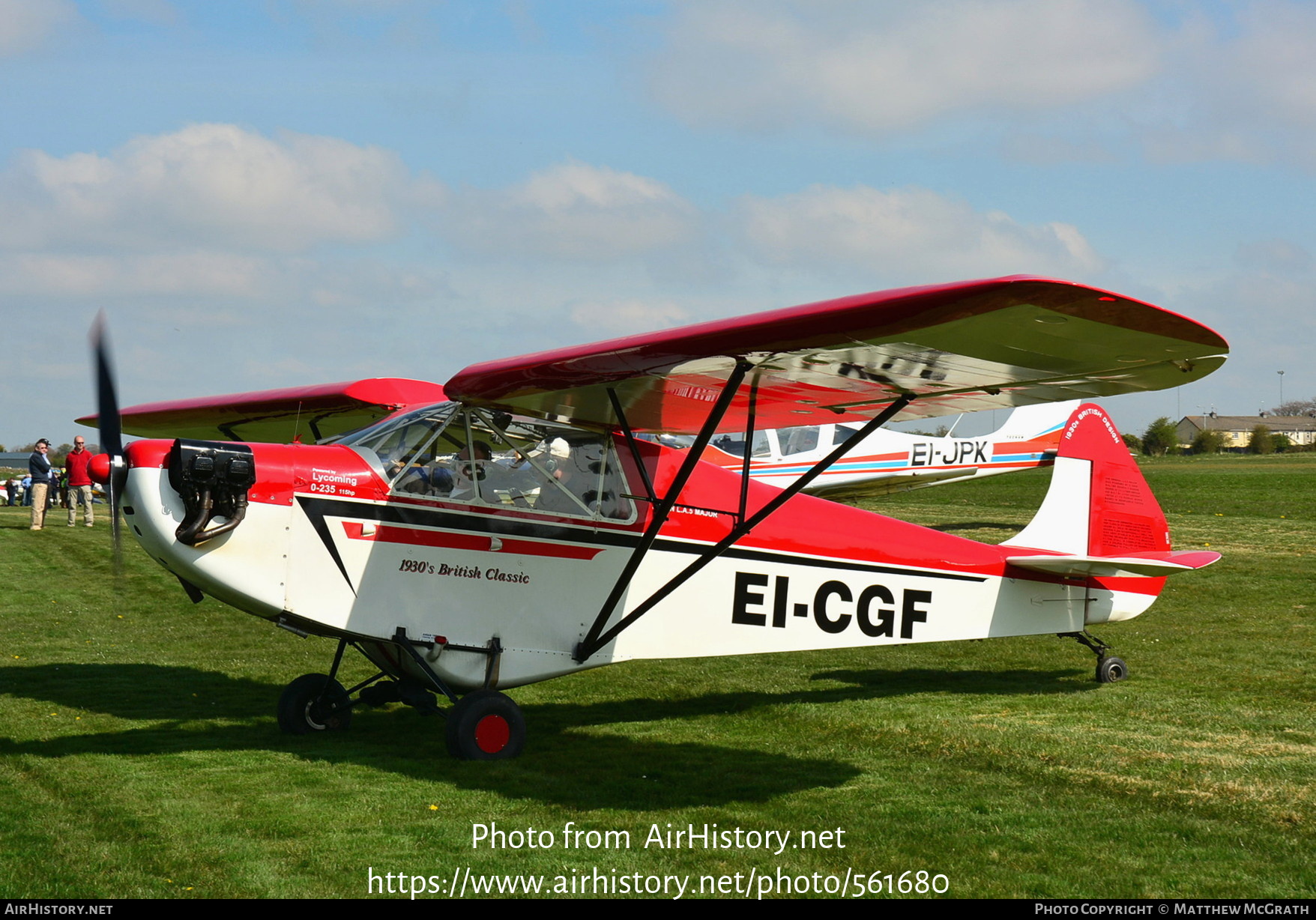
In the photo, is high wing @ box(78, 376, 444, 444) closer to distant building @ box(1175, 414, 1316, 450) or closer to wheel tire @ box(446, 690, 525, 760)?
wheel tire @ box(446, 690, 525, 760)

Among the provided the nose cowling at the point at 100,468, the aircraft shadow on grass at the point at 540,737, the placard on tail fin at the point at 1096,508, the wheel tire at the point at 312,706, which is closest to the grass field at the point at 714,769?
the aircraft shadow on grass at the point at 540,737

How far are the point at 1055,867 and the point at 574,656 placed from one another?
3.42 meters

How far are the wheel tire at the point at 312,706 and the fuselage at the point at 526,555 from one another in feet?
1.53

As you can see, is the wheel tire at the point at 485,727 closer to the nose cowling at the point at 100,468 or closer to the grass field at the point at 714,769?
the grass field at the point at 714,769

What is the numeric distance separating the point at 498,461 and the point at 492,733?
1699 millimetres

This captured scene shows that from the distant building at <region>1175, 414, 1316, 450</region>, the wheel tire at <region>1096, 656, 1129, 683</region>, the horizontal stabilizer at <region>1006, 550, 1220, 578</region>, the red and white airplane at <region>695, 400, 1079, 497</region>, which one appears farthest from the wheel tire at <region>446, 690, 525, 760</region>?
the distant building at <region>1175, 414, 1316, 450</region>

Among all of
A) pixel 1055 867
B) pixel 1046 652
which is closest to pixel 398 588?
pixel 1055 867

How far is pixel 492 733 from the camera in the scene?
6.86 m

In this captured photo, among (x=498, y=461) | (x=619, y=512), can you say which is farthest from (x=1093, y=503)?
(x=498, y=461)

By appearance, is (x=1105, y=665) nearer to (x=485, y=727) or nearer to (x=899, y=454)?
(x=485, y=727)

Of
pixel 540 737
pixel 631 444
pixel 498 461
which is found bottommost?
pixel 540 737

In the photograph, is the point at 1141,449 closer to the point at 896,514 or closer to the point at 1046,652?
the point at 896,514

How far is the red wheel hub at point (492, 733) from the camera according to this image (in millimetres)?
6812

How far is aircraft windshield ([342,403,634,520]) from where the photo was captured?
23.0ft
